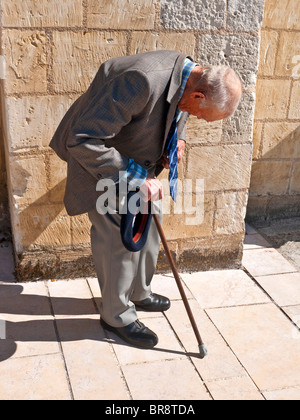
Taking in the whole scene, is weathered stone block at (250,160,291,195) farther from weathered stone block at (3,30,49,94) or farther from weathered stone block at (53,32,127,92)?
weathered stone block at (3,30,49,94)

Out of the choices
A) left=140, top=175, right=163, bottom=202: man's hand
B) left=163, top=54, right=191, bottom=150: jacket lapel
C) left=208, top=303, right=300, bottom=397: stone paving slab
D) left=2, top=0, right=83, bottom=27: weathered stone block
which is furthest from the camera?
left=2, top=0, right=83, bottom=27: weathered stone block

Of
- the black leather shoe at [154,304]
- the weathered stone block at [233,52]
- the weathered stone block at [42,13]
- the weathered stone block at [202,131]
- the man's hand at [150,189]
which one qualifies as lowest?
the black leather shoe at [154,304]

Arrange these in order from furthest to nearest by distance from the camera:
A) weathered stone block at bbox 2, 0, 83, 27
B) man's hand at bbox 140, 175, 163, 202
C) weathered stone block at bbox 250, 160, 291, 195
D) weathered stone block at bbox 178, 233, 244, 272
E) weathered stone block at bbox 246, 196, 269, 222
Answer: weathered stone block at bbox 246, 196, 269, 222 → weathered stone block at bbox 250, 160, 291, 195 → weathered stone block at bbox 178, 233, 244, 272 → weathered stone block at bbox 2, 0, 83, 27 → man's hand at bbox 140, 175, 163, 202

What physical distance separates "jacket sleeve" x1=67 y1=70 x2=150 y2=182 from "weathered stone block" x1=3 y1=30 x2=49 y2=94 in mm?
879

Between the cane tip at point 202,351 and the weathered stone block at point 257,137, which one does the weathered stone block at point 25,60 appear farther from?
the weathered stone block at point 257,137

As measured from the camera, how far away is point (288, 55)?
463cm

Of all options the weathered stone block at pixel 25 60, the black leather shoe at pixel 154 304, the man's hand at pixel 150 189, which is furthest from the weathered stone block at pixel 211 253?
the weathered stone block at pixel 25 60

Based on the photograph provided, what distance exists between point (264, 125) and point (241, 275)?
5.10 ft

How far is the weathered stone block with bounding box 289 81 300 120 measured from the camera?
4.77m

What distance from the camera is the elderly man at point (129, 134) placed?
8.48 feet

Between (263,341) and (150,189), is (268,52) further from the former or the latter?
(263,341)

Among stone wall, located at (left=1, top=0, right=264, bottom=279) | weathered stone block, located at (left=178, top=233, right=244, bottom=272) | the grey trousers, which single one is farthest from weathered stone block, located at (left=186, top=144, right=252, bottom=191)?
the grey trousers

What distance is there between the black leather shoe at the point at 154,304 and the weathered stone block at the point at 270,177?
194cm

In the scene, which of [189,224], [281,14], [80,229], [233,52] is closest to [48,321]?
[80,229]
